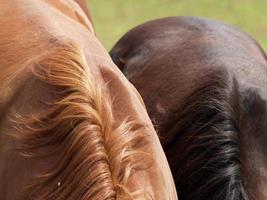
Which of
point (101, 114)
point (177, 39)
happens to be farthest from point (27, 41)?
point (177, 39)

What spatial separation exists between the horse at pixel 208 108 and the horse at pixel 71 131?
616 mm

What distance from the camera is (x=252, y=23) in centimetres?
1120

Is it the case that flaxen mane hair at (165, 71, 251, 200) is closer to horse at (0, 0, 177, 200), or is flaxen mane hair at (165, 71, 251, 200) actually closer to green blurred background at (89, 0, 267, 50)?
horse at (0, 0, 177, 200)

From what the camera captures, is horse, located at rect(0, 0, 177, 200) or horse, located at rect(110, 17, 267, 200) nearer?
horse, located at rect(0, 0, 177, 200)

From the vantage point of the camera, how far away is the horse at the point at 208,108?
112 inches

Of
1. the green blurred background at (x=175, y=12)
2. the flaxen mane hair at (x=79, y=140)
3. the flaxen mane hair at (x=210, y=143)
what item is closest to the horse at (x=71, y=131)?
the flaxen mane hair at (x=79, y=140)

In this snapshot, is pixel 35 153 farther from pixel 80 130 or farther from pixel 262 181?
pixel 262 181

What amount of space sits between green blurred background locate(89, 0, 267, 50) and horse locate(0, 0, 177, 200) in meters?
8.02

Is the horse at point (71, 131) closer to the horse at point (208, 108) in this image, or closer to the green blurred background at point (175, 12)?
the horse at point (208, 108)

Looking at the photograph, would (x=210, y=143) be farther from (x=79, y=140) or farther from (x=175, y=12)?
(x=175, y=12)

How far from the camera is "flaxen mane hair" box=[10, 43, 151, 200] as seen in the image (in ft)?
6.63

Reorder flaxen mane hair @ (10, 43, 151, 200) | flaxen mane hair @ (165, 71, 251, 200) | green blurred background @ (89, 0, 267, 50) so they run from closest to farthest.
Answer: flaxen mane hair @ (10, 43, 151, 200), flaxen mane hair @ (165, 71, 251, 200), green blurred background @ (89, 0, 267, 50)

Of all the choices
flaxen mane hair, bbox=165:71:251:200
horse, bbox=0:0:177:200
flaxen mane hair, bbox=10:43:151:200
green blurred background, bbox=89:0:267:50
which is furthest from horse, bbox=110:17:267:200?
green blurred background, bbox=89:0:267:50

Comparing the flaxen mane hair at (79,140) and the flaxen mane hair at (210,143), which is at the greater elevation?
the flaxen mane hair at (79,140)
